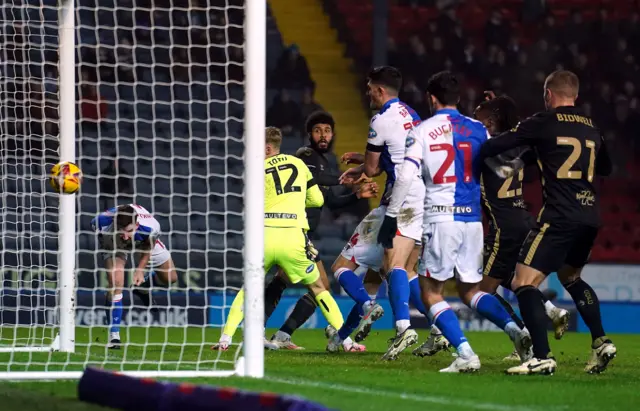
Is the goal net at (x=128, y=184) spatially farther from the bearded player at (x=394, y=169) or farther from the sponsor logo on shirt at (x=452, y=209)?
the sponsor logo on shirt at (x=452, y=209)

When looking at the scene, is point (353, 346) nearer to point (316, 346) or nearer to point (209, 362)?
point (316, 346)

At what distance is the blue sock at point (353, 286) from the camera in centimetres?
934

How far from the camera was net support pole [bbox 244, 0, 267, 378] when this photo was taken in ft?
21.9

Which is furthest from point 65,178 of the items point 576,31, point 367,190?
point 576,31

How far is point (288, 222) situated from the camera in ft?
30.9

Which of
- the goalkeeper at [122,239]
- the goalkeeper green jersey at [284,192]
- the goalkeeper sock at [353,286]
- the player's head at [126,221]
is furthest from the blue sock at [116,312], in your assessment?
the goalkeeper sock at [353,286]

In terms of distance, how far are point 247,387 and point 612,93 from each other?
1295cm

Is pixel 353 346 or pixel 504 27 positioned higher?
pixel 504 27

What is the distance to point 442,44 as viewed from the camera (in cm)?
1806

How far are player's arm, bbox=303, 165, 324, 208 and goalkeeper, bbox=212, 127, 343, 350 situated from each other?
2 centimetres

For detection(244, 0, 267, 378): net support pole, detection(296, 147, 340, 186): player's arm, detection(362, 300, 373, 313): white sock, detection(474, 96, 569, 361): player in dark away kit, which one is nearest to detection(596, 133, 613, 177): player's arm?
detection(474, 96, 569, 361): player in dark away kit

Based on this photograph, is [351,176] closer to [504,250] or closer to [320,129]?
[320,129]

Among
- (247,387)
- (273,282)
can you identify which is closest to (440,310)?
(247,387)

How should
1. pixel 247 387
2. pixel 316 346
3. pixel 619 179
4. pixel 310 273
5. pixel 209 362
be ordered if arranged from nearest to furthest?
1. pixel 247 387
2. pixel 209 362
3. pixel 310 273
4. pixel 316 346
5. pixel 619 179
